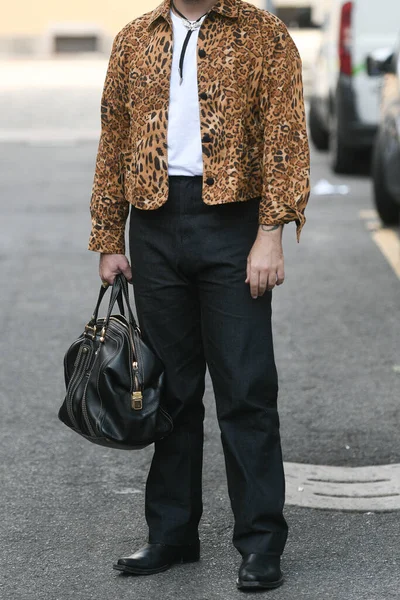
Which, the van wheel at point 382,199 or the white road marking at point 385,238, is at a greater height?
the van wheel at point 382,199

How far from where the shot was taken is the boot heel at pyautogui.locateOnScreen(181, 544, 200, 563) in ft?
12.7

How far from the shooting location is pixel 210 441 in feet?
16.6

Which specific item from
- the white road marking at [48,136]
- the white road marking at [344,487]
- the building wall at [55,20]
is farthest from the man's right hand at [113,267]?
the building wall at [55,20]

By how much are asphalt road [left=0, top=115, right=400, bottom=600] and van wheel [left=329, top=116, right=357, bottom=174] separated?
3.10 metres

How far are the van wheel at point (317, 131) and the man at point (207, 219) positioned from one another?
11.4m

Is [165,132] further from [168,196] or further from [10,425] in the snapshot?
[10,425]

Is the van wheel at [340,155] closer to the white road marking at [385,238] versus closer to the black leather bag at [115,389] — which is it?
the white road marking at [385,238]

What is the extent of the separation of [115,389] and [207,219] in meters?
0.56

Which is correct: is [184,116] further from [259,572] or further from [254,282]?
[259,572]

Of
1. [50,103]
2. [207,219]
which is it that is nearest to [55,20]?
[50,103]

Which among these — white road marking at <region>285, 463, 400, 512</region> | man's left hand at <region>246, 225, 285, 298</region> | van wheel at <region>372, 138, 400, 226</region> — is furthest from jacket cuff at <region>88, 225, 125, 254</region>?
van wheel at <region>372, 138, 400, 226</region>

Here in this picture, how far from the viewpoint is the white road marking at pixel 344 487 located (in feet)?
14.4

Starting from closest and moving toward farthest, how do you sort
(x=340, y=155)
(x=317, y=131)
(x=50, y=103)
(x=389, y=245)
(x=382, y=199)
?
(x=389, y=245) → (x=382, y=199) → (x=340, y=155) → (x=317, y=131) → (x=50, y=103)

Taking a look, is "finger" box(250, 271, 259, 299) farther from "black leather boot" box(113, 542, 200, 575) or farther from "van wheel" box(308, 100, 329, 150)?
"van wheel" box(308, 100, 329, 150)
